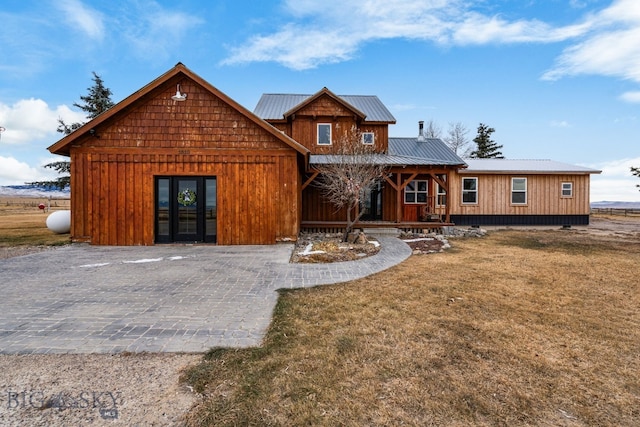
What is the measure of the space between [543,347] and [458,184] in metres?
15.8

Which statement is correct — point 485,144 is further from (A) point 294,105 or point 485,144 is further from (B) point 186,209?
(B) point 186,209

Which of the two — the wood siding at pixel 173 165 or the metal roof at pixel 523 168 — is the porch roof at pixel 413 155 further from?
the wood siding at pixel 173 165

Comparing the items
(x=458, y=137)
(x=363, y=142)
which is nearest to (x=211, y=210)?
(x=363, y=142)

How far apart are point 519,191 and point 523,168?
1415 millimetres

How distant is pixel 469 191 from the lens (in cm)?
1781

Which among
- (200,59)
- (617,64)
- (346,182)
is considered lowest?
(346,182)

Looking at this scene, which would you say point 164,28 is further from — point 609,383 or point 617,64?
point 617,64

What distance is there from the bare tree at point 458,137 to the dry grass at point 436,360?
32.4 m

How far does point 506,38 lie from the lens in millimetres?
15617

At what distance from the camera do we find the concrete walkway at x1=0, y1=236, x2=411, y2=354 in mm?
3531

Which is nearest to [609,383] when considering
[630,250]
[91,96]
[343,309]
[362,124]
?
[343,309]

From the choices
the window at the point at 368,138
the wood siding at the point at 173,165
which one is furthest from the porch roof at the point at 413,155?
the wood siding at the point at 173,165

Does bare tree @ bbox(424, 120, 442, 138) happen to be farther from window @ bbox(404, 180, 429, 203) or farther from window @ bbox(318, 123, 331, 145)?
window @ bbox(318, 123, 331, 145)

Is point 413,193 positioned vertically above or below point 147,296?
above
